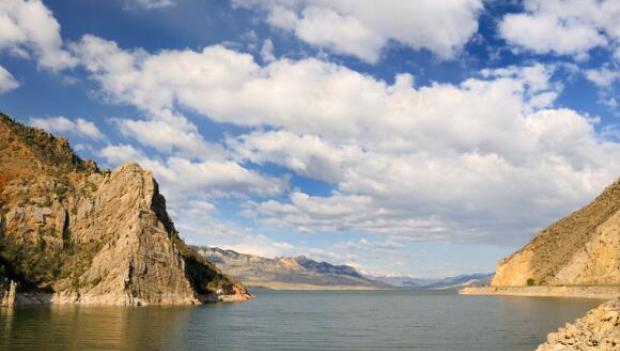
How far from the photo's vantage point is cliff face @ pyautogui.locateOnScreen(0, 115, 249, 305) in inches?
6176

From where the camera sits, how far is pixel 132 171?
196m

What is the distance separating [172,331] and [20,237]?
101 m

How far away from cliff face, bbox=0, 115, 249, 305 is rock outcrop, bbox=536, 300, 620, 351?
398 ft

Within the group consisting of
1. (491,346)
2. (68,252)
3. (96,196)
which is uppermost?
(96,196)

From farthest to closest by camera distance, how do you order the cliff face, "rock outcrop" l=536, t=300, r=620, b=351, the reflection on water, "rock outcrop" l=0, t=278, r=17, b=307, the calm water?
1. the cliff face
2. "rock outcrop" l=0, t=278, r=17, b=307
3. the calm water
4. the reflection on water
5. "rock outcrop" l=536, t=300, r=620, b=351

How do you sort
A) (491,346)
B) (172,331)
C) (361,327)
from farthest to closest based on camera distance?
(361,327), (172,331), (491,346)

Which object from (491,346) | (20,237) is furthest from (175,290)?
(491,346)

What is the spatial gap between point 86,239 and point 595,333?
161310 millimetres

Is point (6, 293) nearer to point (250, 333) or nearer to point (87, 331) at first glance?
point (87, 331)

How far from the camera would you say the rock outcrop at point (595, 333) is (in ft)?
149

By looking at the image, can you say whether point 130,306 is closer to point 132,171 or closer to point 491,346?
point 132,171

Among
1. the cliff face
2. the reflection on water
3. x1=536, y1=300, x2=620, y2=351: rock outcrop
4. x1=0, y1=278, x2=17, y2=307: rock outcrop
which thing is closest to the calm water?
the reflection on water

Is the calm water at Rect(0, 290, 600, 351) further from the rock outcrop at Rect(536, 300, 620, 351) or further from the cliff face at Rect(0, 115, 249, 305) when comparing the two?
the cliff face at Rect(0, 115, 249, 305)

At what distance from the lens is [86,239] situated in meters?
181
